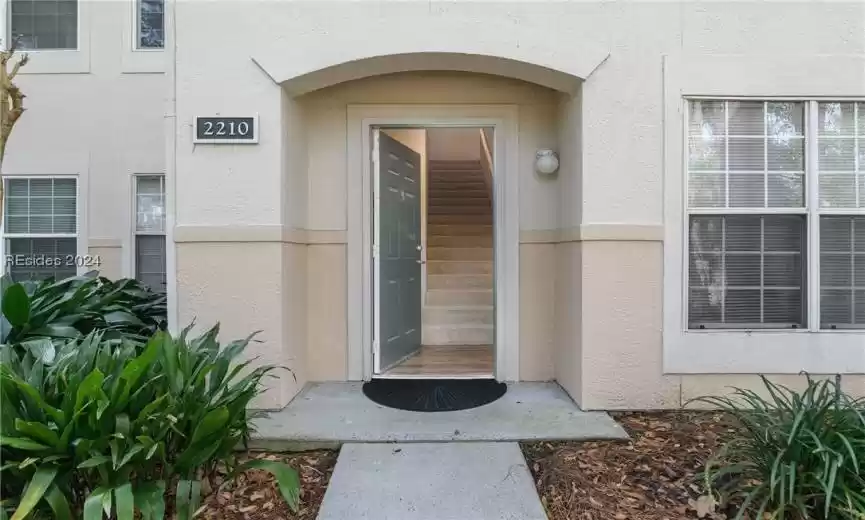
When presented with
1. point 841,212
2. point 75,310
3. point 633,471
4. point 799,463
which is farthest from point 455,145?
point 799,463

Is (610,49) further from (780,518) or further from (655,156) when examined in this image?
(780,518)

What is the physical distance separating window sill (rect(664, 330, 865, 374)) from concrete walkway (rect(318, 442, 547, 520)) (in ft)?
4.80

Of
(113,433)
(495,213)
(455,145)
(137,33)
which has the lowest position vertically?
(113,433)

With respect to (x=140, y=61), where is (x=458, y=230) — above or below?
below

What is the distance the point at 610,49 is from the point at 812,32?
1402mm

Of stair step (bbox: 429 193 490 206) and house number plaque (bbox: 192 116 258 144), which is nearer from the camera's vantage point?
house number plaque (bbox: 192 116 258 144)

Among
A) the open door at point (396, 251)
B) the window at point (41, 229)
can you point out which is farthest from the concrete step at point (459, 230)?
the window at point (41, 229)

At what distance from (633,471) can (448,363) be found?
91.8 inches

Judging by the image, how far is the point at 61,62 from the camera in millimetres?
5941

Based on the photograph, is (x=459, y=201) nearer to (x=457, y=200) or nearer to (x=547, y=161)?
(x=457, y=200)

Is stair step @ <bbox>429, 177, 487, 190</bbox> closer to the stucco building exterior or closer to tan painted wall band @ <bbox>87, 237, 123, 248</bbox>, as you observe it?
tan painted wall band @ <bbox>87, 237, 123, 248</bbox>

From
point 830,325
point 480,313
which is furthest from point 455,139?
point 830,325

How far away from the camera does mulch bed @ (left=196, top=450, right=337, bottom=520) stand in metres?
2.47

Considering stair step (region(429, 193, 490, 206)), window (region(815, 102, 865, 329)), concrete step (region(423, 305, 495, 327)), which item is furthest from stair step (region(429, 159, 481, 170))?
window (region(815, 102, 865, 329))
